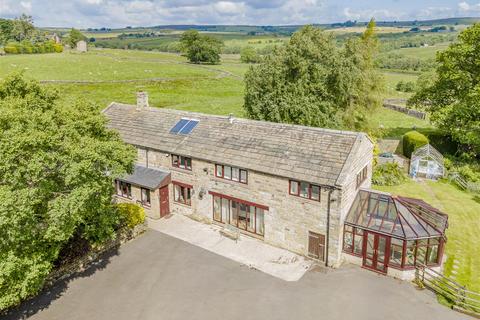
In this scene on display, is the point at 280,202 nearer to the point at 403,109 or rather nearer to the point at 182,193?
the point at 182,193

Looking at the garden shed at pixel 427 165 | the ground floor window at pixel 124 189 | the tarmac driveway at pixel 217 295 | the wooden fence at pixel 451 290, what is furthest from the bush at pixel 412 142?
the ground floor window at pixel 124 189

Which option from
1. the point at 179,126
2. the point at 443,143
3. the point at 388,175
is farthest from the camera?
the point at 443,143

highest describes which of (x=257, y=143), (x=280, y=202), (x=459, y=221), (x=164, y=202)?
(x=257, y=143)

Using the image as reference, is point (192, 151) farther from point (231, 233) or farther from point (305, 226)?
point (305, 226)

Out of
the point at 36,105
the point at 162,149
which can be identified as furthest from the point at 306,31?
the point at 36,105

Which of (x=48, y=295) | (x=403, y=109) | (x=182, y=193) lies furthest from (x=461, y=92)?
(x=48, y=295)

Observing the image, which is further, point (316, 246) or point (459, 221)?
point (459, 221)
